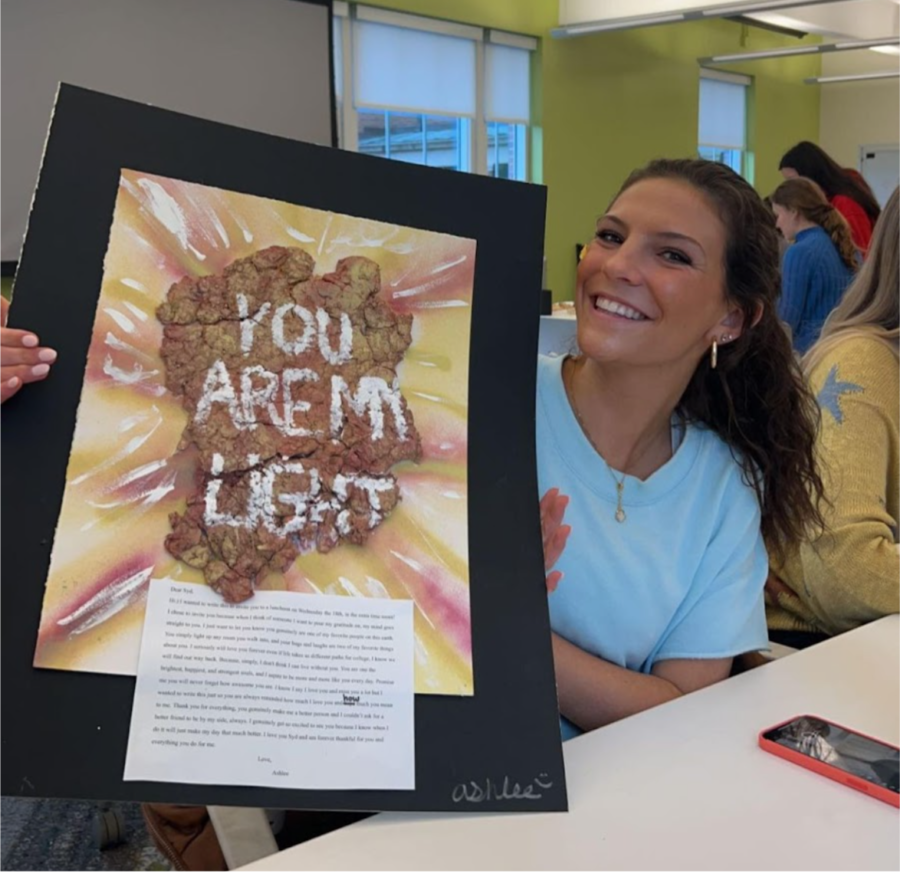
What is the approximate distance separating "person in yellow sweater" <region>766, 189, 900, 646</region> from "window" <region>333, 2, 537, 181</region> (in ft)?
14.6

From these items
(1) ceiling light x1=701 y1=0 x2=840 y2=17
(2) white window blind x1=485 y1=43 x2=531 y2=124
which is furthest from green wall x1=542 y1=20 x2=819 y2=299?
(1) ceiling light x1=701 y1=0 x2=840 y2=17

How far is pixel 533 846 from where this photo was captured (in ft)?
2.65

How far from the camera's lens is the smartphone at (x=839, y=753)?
914 millimetres

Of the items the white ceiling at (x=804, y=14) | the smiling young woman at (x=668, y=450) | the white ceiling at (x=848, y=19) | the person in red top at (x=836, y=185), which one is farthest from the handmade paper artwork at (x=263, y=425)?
the white ceiling at (x=848, y=19)

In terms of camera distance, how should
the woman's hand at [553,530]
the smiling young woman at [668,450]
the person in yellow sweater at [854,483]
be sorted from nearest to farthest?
the woman's hand at [553,530] → the smiling young woman at [668,450] → the person in yellow sweater at [854,483]

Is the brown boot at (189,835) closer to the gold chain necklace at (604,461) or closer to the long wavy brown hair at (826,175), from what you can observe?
the gold chain necklace at (604,461)

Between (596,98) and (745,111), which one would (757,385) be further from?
(745,111)

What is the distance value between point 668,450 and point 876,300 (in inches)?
24.8

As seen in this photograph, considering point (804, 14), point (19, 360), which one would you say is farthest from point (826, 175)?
point (19, 360)

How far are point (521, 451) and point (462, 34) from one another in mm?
6370

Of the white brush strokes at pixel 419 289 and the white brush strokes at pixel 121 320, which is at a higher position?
the white brush strokes at pixel 419 289

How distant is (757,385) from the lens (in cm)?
137

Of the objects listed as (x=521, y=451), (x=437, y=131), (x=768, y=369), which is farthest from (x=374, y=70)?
(x=521, y=451)
